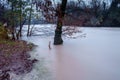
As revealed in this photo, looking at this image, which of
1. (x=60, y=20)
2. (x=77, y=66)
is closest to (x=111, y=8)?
(x=60, y=20)

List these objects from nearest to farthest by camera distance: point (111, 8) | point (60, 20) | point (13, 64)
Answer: point (13, 64) → point (60, 20) → point (111, 8)

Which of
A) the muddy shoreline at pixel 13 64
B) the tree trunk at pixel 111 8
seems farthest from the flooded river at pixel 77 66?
the tree trunk at pixel 111 8

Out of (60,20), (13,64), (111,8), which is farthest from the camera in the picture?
(111,8)

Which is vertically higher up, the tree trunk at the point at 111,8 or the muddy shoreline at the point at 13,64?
the tree trunk at the point at 111,8

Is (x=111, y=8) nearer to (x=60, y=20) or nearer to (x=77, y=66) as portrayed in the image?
(x=60, y=20)

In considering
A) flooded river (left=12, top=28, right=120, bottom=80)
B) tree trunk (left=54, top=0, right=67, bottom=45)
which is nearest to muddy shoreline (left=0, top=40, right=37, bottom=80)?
flooded river (left=12, top=28, right=120, bottom=80)

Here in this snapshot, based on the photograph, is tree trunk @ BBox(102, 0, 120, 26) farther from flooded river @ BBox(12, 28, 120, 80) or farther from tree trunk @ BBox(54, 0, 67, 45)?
flooded river @ BBox(12, 28, 120, 80)

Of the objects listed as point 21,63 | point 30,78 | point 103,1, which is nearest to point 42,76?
point 30,78

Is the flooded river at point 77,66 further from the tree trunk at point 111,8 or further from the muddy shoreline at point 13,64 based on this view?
the tree trunk at point 111,8

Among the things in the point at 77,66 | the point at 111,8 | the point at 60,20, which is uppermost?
the point at 111,8

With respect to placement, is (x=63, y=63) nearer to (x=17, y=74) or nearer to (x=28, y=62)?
(x=28, y=62)

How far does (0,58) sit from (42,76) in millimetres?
A: 1534

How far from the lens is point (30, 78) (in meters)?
3.70

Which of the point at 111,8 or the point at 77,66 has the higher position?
the point at 111,8
